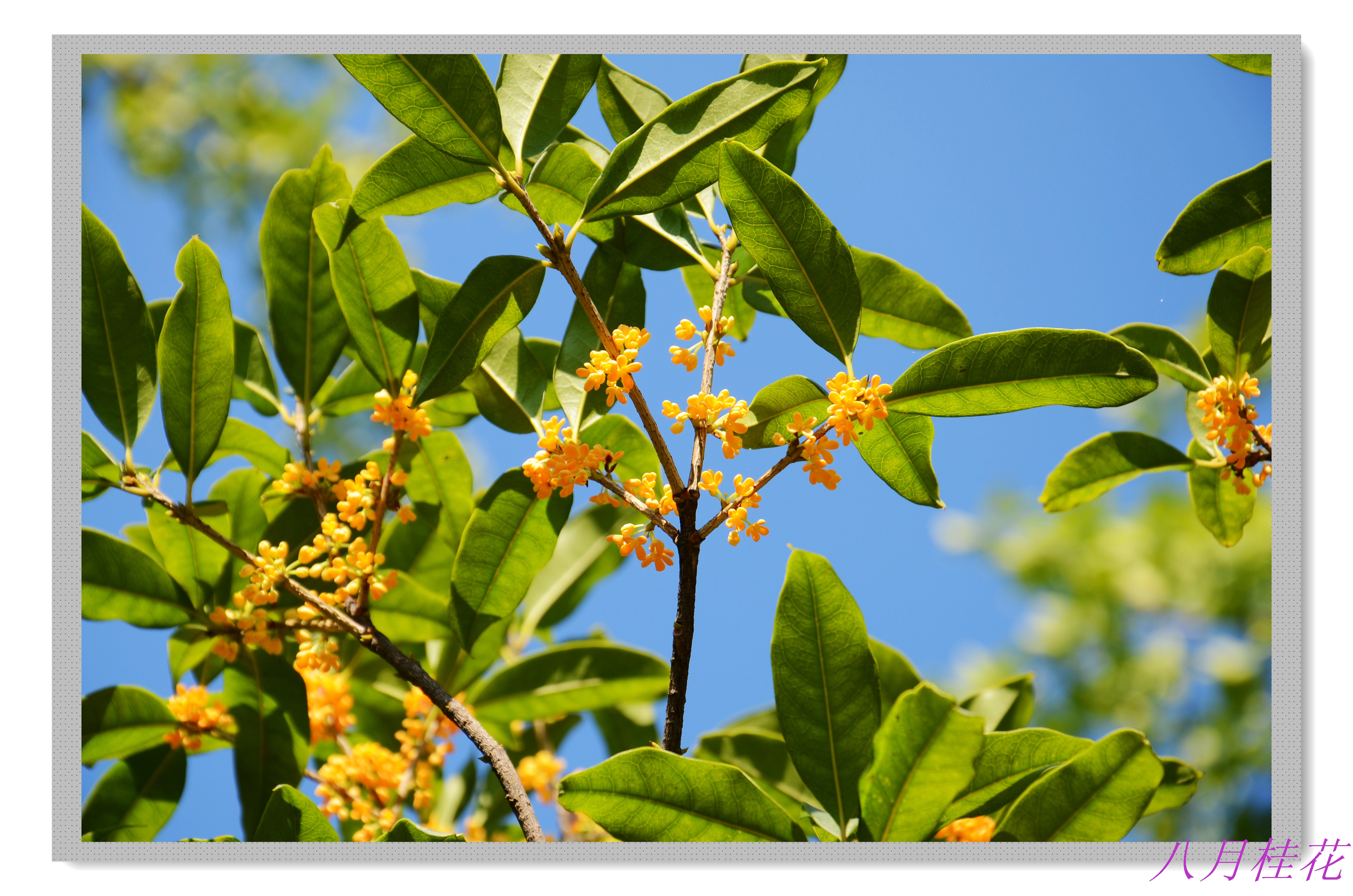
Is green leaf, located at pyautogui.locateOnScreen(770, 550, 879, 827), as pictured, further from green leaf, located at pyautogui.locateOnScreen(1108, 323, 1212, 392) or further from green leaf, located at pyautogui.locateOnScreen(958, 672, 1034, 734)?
green leaf, located at pyautogui.locateOnScreen(1108, 323, 1212, 392)

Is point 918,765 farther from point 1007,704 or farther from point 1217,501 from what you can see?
point 1217,501

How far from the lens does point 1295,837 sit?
106 centimetres

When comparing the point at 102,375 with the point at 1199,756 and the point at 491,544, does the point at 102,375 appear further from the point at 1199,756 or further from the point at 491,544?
the point at 1199,756

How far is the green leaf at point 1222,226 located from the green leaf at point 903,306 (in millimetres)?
297

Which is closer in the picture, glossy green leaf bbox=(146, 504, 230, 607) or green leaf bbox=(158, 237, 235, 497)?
green leaf bbox=(158, 237, 235, 497)

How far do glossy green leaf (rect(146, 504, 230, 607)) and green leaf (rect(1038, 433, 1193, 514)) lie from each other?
114cm

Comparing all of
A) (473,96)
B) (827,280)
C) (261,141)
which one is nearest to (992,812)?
(827,280)

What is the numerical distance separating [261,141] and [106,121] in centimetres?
80

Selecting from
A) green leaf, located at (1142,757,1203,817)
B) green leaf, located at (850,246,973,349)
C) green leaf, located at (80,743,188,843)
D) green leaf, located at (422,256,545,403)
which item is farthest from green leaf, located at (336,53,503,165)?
green leaf, located at (1142,757,1203,817)

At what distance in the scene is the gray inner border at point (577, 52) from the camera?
1004 millimetres

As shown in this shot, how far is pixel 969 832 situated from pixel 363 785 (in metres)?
0.84

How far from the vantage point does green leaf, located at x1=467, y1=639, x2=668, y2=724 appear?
1.20 meters

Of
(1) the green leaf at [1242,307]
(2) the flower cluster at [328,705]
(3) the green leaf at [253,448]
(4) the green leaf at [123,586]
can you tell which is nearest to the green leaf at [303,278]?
(3) the green leaf at [253,448]

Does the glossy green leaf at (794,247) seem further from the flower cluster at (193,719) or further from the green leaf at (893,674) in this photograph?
the flower cluster at (193,719)
